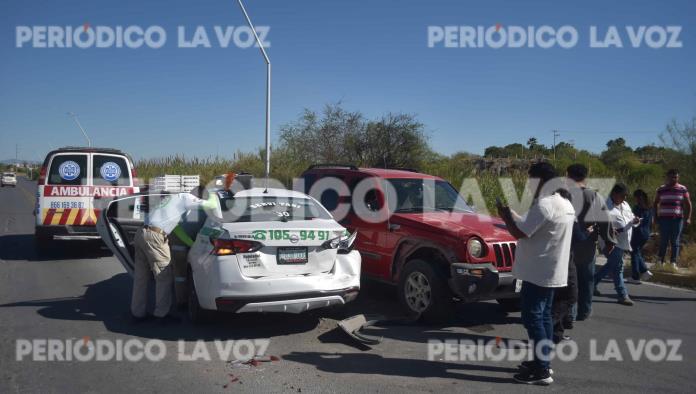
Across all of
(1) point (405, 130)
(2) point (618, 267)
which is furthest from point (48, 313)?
(1) point (405, 130)

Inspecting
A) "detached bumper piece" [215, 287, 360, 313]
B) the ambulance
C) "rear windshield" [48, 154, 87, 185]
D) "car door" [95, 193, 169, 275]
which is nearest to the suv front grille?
"detached bumper piece" [215, 287, 360, 313]

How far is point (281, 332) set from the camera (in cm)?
625

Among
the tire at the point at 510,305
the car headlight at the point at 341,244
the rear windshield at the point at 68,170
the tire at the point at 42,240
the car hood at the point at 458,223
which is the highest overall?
the rear windshield at the point at 68,170

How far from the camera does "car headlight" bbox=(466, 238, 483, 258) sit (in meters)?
6.06

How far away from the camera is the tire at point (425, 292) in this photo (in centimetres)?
620

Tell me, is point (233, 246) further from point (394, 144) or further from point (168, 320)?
point (394, 144)

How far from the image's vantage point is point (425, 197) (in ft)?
25.1

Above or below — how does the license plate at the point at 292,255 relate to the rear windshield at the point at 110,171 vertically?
below

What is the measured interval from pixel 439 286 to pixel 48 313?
4.82 m

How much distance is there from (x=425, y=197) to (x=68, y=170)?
7862 millimetres

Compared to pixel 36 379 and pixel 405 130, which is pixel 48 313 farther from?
pixel 405 130

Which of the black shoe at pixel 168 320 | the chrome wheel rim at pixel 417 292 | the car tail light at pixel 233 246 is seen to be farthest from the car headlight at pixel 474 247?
the black shoe at pixel 168 320

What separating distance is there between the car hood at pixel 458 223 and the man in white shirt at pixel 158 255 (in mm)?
2376

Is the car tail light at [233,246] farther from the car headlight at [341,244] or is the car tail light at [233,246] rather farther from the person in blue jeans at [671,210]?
the person in blue jeans at [671,210]
